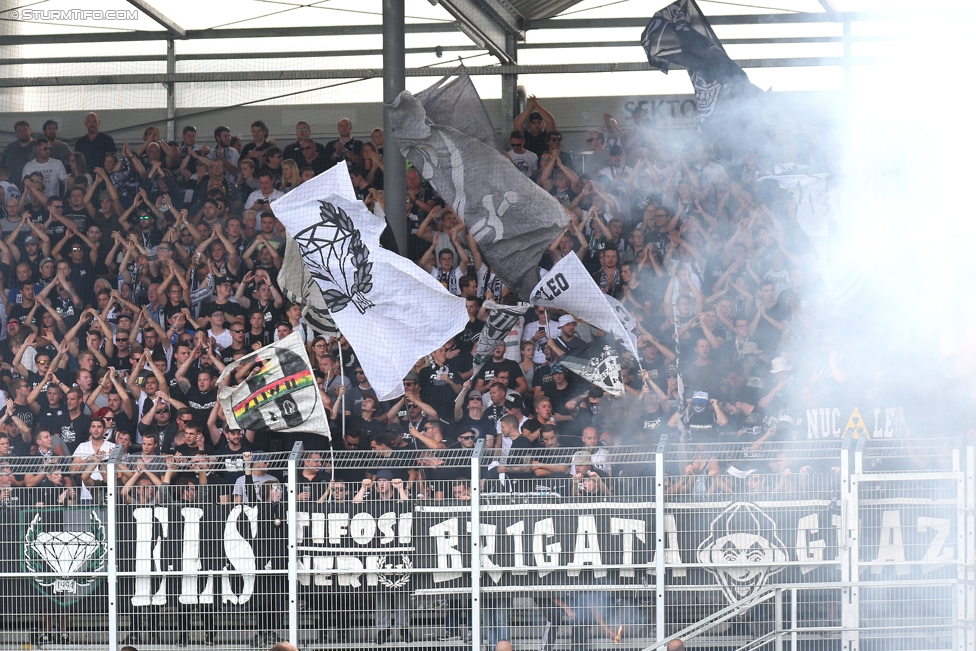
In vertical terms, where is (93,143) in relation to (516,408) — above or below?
above

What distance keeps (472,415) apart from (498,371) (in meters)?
0.58

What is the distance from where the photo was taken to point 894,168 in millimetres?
10594

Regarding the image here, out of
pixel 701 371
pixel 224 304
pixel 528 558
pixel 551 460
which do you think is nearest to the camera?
Result: pixel 528 558

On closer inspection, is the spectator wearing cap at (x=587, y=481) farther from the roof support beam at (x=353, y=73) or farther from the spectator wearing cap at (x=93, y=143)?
the spectator wearing cap at (x=93, y=143)

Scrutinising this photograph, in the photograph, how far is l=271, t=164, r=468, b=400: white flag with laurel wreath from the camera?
9.05 meters

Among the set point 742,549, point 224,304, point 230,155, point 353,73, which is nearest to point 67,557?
point 224,304

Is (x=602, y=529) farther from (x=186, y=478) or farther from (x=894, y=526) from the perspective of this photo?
(x=186, y=478)

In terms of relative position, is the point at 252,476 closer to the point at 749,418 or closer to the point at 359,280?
the point at 359,280

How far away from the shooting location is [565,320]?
35.5ft

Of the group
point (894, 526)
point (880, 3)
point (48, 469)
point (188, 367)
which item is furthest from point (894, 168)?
point (48, 469)

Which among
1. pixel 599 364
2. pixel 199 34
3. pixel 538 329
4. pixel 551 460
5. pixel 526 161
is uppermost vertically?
pixel 199 34

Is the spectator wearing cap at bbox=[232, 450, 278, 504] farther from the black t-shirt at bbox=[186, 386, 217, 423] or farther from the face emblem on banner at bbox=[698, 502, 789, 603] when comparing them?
the face emblem on banner at bbox=[698, 502, 789, 603]

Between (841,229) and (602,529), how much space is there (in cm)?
427

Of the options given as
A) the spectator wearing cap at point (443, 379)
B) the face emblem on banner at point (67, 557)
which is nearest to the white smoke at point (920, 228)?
the spectator wearing cap at point (443, 379)
